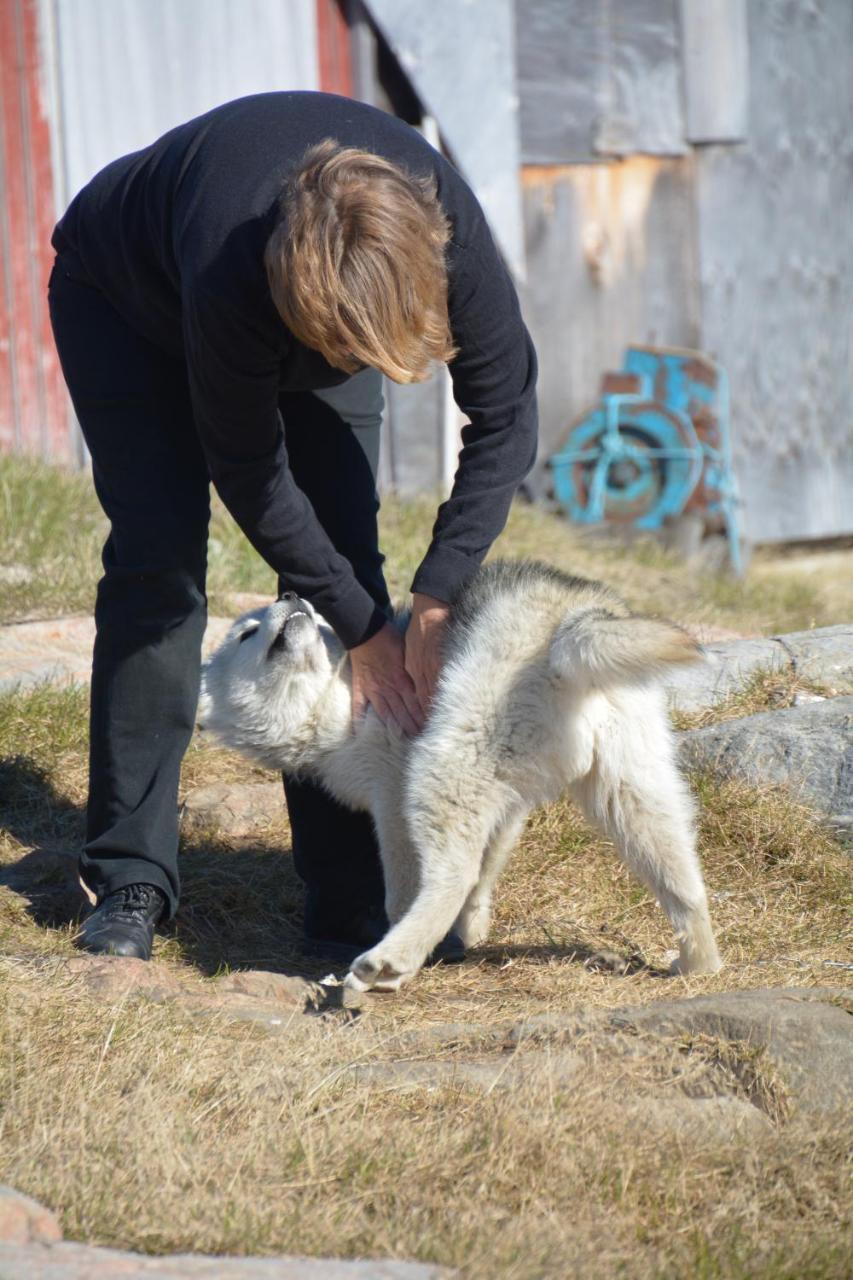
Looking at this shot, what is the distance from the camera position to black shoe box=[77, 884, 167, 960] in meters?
3.16

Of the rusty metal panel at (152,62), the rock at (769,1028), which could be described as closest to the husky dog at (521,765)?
the rock at (769,1028)

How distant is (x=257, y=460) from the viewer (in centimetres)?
276

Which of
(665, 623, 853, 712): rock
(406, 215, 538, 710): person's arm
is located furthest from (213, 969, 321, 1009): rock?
(665, 623, 853, 712): rock

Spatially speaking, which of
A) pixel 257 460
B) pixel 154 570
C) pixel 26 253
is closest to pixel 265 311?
pixel 257 460

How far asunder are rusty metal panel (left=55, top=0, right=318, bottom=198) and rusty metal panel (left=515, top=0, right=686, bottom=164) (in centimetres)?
135

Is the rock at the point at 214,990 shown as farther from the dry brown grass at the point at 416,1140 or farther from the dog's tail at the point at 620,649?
the dog's tail at the point at 620,649

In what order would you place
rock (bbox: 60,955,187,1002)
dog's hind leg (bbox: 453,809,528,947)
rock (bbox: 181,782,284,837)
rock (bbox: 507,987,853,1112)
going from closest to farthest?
rock (bbox: 507,987,853,1112) < rock (bbox: 60,955,187,1002) < dog's hind leg (bbox: 453,809,528,947) < rock (bbox: 181,782,284,837)

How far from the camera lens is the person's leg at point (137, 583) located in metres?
3.06

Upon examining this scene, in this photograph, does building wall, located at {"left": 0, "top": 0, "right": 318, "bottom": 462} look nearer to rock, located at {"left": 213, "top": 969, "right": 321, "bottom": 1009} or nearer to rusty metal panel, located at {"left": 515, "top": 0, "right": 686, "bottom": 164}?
rusty metal panel, located at {"left": 515, "top": 0, "right": 686, "bottom": 164}

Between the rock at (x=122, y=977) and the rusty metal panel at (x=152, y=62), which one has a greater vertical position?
the rusty metal panel at (x=152, y=62)

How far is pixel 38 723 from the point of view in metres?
4.30

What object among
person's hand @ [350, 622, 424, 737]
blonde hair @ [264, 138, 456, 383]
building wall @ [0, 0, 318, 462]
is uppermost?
building wall @ [0, 0, 318, 462]

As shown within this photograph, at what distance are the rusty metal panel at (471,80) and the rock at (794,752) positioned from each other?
4216 millimetres

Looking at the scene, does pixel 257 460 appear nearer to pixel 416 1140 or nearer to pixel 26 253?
pixel 416 1140
